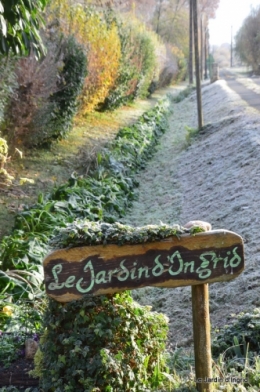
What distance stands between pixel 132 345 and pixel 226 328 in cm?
129

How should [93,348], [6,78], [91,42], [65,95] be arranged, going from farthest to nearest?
[91,42] → [65,95] → [6,78] → [93,348]

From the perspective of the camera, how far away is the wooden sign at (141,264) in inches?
101

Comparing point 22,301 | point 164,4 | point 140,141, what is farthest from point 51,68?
point 164,4

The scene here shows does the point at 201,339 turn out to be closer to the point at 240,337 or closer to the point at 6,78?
the point at 240,337

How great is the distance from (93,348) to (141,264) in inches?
21.3

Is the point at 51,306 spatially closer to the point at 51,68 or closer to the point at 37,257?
the point at 37,257

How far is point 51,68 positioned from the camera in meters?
10.1

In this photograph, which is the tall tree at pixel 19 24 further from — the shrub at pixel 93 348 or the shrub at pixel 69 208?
the shrub at pixel 93 348

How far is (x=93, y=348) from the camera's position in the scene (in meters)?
2.71

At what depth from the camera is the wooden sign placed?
256 centimetres

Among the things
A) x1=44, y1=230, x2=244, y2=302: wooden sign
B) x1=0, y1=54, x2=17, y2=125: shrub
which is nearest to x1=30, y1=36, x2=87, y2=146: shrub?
x1=0, y1=54, x2=17, y2=125: shrub

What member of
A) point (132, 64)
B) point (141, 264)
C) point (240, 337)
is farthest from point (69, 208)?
point (132, 64)

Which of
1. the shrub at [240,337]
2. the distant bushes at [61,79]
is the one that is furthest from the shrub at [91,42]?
the shrub at [240,337]

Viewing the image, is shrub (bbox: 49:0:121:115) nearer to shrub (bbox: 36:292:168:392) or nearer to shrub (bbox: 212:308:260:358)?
shrub (bbox: 212:308:260:358)
